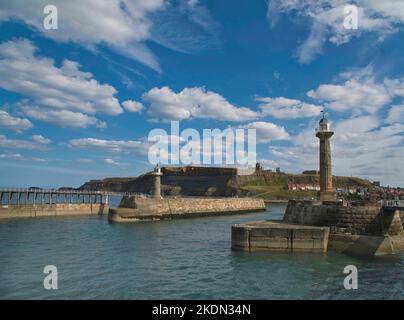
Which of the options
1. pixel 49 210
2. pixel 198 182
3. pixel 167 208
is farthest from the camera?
pixel 198 182

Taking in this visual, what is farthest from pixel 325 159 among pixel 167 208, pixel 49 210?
pixel 49 210

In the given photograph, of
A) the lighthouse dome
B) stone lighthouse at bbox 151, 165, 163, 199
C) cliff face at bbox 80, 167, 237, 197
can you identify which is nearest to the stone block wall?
stone lighthouse at bbox 151, 165, 163, 199

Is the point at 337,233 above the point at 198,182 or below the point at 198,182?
below

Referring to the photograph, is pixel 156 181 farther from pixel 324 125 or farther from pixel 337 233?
pixel 337 233

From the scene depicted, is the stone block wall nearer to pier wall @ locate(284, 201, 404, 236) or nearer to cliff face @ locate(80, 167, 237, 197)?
pier wall @ locate(284, 201, 404, 236)

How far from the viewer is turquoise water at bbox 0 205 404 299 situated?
56.9 ft

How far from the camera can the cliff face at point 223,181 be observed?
161 meters

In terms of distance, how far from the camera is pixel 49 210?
65.4 meters

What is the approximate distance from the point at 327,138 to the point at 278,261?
14862 millimetres

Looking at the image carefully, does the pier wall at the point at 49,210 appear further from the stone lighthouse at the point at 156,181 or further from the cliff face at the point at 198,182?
the cliff face at the point at 198,182

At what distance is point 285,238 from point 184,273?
8.34 meters

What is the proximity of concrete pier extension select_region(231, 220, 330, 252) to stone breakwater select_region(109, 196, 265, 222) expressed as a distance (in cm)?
3274
